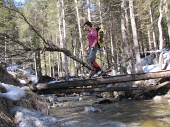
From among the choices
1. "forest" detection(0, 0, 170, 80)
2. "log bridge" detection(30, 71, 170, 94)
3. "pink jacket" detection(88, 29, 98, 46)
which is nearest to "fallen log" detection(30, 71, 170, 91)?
"log bridge" detection(30, 71, 170, 94)

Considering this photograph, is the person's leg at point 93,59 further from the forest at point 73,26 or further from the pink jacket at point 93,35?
the forest at point 73,26

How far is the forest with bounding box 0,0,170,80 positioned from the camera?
949 cm

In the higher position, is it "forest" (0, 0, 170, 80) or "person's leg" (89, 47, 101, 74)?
"forest" (0, 0, 170, 80)

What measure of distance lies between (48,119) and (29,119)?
0.42 m

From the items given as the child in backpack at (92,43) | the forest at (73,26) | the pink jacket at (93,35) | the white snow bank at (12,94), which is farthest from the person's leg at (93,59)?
the white snow bank at (12,94)

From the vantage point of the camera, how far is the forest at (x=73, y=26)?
31.1ft

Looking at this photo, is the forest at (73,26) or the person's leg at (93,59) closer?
the person's leg at (93,59)

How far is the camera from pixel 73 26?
33.8 meters

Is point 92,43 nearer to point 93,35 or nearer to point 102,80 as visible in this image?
point 93,35

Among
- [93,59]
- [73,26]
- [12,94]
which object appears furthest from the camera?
[73,26]

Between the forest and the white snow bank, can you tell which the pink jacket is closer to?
the forest

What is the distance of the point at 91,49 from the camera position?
921 cm

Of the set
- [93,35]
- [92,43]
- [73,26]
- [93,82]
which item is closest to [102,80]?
[93,82]

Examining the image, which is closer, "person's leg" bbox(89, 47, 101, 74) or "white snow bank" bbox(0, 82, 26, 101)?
"white snow bank" bbox(0, 82, 26, 101)
